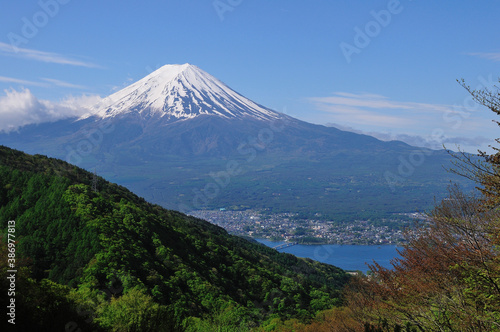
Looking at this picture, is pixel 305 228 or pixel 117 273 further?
pixel 305 228

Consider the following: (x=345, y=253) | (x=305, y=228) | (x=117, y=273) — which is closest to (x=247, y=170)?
(x=305, y=228)

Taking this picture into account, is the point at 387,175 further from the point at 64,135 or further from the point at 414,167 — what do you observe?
the point at 64,135

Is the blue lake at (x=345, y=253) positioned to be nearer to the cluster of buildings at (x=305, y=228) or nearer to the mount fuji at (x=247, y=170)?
the cluster of buildings at (x=305, y=228)

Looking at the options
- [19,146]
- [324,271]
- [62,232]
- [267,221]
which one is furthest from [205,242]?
[19,146]

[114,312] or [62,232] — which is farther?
[62,232]

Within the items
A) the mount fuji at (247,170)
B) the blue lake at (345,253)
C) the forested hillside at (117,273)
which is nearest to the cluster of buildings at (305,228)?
the blue lake at (345,253)

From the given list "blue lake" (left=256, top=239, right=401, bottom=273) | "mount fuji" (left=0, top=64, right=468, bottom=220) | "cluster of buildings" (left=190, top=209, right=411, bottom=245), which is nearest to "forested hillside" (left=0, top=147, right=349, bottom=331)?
"blue lake" (left=256, top=239, right=401, bottom=273)

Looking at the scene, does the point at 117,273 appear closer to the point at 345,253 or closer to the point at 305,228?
the point at 345,253
